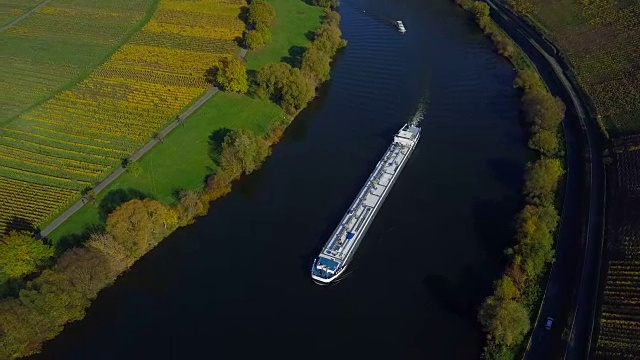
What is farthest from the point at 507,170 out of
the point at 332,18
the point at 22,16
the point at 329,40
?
the point at 22,16

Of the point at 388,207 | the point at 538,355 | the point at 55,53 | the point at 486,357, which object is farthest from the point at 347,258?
the point at 55,53

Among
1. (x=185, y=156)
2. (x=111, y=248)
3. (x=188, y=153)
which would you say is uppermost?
(x=188, y=153)

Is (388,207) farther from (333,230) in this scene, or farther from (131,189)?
(131,189)

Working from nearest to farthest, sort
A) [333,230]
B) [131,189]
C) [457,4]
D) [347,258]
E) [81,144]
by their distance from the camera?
[347,258] → [333,230] → [131,189] → [81,144] → [457,4]

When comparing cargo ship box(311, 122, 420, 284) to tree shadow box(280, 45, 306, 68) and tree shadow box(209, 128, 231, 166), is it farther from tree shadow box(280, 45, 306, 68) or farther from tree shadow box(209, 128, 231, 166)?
tree shadow box(280, 45, 306, 68)

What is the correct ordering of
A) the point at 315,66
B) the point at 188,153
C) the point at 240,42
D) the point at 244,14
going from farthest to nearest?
1. the point at 244,14
2. the point at 240,42
3. the point at 315,66
4. the point at 188,153

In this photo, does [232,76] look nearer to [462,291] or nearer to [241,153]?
[241,153]
